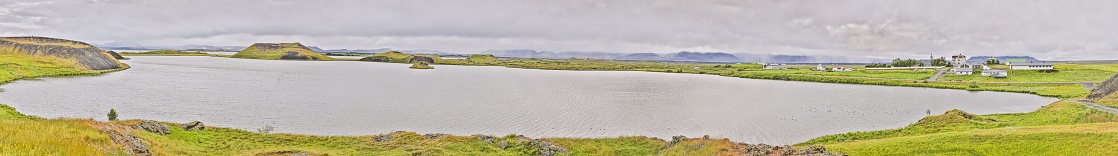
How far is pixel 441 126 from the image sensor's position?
37750 mm

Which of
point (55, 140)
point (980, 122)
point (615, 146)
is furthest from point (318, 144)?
point (980, 122)

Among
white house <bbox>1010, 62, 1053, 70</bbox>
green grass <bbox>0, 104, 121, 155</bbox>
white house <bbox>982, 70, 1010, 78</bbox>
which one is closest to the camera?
green grass <bbox>0, 104, 121, 155</bbox>

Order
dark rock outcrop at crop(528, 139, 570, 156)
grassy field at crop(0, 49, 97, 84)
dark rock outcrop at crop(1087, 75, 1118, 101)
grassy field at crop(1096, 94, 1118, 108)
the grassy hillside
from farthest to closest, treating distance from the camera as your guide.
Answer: the grassy hillside, grassy field at crop(0, 49, 97, 84), dark rock outcrop at crop(1087, 75, 1118, 101), grassy field at crop(1096, 94, 1118, 108), dark rock outcrop at crop(528, 139, 570, 156)

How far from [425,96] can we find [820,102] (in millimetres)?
40631

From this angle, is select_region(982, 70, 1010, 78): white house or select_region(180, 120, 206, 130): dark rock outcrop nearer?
select_region(180, 120, 206, 130): dark rock outcrop

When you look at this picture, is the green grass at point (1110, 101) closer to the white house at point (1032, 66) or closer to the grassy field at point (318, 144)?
the grassy field at point (318, 144)

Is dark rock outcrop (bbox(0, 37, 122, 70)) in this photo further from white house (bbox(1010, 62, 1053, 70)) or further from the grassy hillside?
white house (bbox(1010, 62, 1053, 70))

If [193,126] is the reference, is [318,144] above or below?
below

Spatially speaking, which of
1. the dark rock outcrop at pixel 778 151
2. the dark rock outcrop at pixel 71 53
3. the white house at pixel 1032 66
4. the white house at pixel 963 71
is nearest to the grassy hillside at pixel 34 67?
the dark rock outcrop at pixel 71 53

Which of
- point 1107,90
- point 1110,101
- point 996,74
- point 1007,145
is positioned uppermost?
point 996,74

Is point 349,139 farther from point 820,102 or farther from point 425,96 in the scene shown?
point 820,102

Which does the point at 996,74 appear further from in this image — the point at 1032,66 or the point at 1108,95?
A: the point at 1108,95

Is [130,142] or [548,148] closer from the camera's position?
[130,142]

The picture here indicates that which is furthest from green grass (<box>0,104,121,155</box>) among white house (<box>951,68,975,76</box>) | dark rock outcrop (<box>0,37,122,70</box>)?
white house (<box>951,68,975,76</box>)
